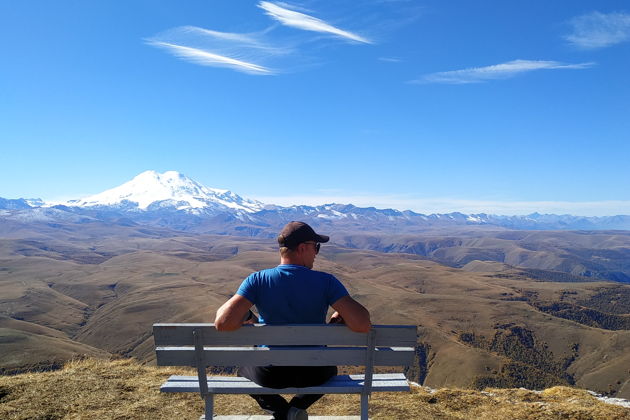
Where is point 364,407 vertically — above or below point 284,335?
below

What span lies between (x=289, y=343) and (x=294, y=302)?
571mm

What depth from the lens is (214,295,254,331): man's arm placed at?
226 inches

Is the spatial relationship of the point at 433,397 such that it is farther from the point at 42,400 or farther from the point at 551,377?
the point at 551,377

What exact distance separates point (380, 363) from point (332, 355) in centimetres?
80

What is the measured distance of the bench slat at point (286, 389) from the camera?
617 cm

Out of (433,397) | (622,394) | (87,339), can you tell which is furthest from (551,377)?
(87,339)

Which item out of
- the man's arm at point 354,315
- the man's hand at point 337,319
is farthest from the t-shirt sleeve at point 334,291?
the man's hand at point 337,319

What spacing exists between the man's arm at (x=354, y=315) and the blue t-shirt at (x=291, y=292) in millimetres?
167

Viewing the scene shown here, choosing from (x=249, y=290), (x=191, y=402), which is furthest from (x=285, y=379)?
(x=191, y=402)

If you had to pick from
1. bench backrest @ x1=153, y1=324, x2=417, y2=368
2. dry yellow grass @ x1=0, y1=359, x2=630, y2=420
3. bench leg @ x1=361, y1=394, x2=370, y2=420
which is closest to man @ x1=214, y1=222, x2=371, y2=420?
bench backrest @ x1=153, y1=324, x2=417, y2=368

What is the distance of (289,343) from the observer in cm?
583

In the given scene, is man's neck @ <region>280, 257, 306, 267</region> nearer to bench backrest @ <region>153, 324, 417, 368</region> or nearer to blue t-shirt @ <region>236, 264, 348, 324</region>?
blue t-shirt @ <region>236, 264, 348, 324</region>

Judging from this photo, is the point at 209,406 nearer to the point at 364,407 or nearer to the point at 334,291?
the point at 364,407

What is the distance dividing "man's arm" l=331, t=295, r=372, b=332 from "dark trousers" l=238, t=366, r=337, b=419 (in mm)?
1096
